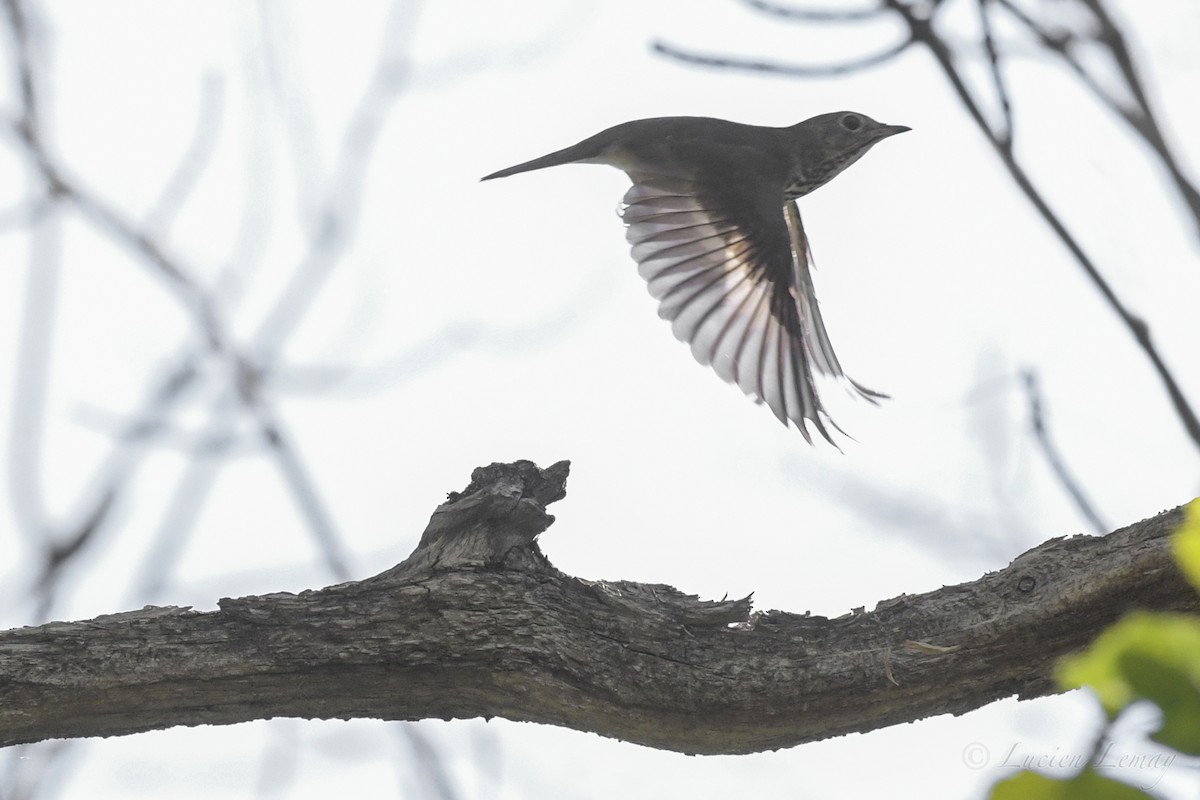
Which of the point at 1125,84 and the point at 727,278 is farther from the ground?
the point at 727,278

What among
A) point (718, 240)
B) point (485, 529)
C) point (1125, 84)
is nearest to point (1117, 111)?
point (1125, 84)

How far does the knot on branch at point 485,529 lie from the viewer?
9.64ft

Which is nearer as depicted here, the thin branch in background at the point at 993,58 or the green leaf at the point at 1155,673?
the green leaf at the point at 1155,673

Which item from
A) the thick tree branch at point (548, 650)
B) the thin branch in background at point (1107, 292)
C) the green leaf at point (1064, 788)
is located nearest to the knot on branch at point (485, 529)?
the thick tree branch at point (548, 650)

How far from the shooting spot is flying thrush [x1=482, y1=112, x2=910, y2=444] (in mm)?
5285

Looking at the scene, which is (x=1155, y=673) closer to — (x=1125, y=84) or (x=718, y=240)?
(x=1125, y=84)

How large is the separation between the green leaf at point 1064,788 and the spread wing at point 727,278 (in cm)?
436

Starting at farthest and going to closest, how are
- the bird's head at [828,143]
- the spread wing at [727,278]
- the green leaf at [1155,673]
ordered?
the bird's head at [828,143]
the spread wing at [727,278]
the green leaf at [1155,673]

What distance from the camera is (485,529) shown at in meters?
2.97

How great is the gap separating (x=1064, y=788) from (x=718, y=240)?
187 inches

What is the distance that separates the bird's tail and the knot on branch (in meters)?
2.54

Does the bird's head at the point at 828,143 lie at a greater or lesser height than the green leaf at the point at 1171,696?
greater

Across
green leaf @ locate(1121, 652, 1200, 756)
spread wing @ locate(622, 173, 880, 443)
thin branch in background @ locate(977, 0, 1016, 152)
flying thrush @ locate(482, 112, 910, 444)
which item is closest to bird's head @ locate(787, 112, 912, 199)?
flying thrush @ locate(482, 112, 910, 444)

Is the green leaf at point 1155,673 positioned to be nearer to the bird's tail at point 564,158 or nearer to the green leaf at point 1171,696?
the green leaf at point 1171,696
